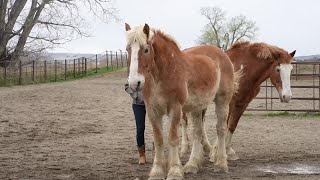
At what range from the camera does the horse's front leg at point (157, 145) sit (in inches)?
217

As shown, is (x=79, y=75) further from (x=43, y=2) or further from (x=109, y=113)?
(x=109, y=113)

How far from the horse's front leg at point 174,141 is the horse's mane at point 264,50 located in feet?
8.95

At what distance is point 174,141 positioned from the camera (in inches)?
214

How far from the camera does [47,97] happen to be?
17.8 m

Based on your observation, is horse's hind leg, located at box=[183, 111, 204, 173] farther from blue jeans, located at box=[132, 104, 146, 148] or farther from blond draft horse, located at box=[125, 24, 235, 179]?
blue jeans, located at box=[132, 104, 146, 148]

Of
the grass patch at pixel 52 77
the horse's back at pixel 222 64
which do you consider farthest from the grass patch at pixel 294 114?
the grass patch at pixel 52 77

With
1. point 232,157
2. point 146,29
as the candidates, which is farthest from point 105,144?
point 146,29

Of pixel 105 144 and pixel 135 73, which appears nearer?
pixel 135 73

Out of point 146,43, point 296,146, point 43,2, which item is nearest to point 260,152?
point 296,146

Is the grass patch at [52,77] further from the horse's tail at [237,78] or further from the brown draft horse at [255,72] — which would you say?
the horse's tail at [237,78]

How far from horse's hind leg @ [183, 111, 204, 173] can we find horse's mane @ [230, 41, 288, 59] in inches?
67.1

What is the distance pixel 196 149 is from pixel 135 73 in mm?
2031

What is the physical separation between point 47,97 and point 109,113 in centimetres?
443

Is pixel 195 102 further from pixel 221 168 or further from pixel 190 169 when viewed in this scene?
pixel 221 168
